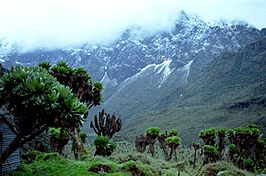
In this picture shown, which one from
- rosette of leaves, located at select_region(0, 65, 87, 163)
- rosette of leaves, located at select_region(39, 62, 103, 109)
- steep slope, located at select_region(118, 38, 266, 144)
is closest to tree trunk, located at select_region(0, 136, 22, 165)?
rosette of leaves, located at select_region(0, 65, 87, 163)

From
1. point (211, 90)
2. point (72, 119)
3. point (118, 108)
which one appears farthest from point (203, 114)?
point (72, 119)

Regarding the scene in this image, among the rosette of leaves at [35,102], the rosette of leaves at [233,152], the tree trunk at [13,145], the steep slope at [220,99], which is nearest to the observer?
the rosette of leaves at [35,102]

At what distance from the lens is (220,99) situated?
433 ft

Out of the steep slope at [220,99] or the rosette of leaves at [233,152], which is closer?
the rosette of leaves at [233,152]

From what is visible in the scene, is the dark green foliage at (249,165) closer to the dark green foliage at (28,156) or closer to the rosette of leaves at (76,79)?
the rosette of leaves at (76,79)

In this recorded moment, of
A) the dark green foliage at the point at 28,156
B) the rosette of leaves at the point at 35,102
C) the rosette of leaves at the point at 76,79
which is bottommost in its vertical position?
the dark green foliage at the point at 28,156

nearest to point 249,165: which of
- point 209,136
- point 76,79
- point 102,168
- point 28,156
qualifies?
point 209,136

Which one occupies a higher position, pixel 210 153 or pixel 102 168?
pixel 210 153

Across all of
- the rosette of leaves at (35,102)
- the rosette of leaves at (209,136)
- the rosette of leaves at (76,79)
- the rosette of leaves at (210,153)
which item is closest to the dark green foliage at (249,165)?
the rosette of leaves at (210,153)

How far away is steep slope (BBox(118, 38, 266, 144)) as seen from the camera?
99394 mm

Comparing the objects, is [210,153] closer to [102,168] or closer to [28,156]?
[28,156]

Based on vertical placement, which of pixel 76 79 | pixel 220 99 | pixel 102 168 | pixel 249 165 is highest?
pixel 220 99

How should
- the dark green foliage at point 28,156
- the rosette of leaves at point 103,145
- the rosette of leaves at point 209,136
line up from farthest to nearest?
the rosette of leaves at point 209,136 < the dark green foliage at point 28,156 < the rosette of leaves at point 103,145

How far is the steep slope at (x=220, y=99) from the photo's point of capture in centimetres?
9939
